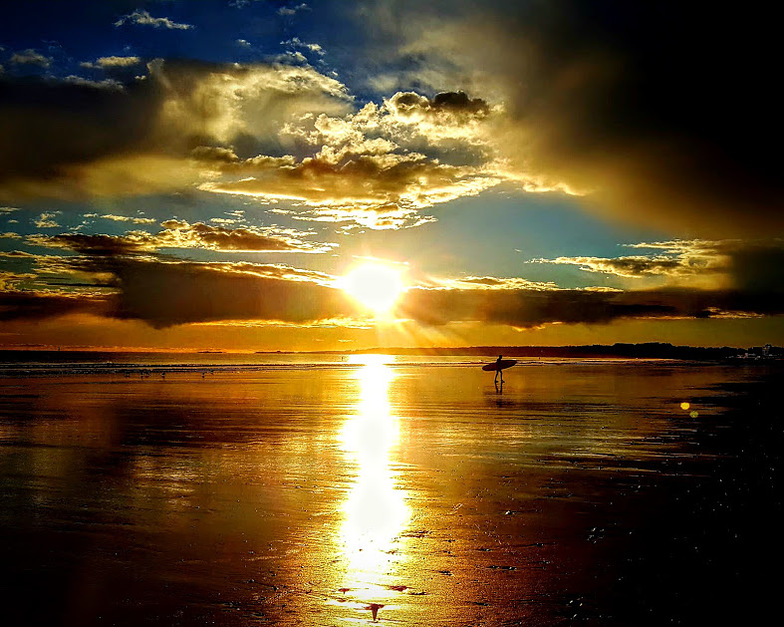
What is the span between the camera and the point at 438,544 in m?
11.4

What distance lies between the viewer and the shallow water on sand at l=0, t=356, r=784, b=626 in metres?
8.70

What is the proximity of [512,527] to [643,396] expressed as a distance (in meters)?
37.4

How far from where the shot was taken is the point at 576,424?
2917cm

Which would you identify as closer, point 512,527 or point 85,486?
point 512,527

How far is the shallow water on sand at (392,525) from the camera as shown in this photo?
342 inches

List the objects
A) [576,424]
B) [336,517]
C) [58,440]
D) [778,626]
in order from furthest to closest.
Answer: [576,424] → [58,440] → [336,517] → [778,626]

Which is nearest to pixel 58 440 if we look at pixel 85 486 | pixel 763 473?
pixel 85 486

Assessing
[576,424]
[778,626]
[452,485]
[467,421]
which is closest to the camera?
[778,626]

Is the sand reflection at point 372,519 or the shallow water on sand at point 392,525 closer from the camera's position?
the shallow water on sand at point 392,525

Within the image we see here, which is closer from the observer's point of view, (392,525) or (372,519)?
(392,525)

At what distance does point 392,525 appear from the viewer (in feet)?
41.3

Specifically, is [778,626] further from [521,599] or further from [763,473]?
[763,473]

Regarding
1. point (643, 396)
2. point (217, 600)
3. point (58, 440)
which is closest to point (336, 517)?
point (217, 600)

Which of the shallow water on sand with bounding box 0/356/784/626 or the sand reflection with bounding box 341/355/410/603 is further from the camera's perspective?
the sand reflection with bounding box 341/355/410/603
